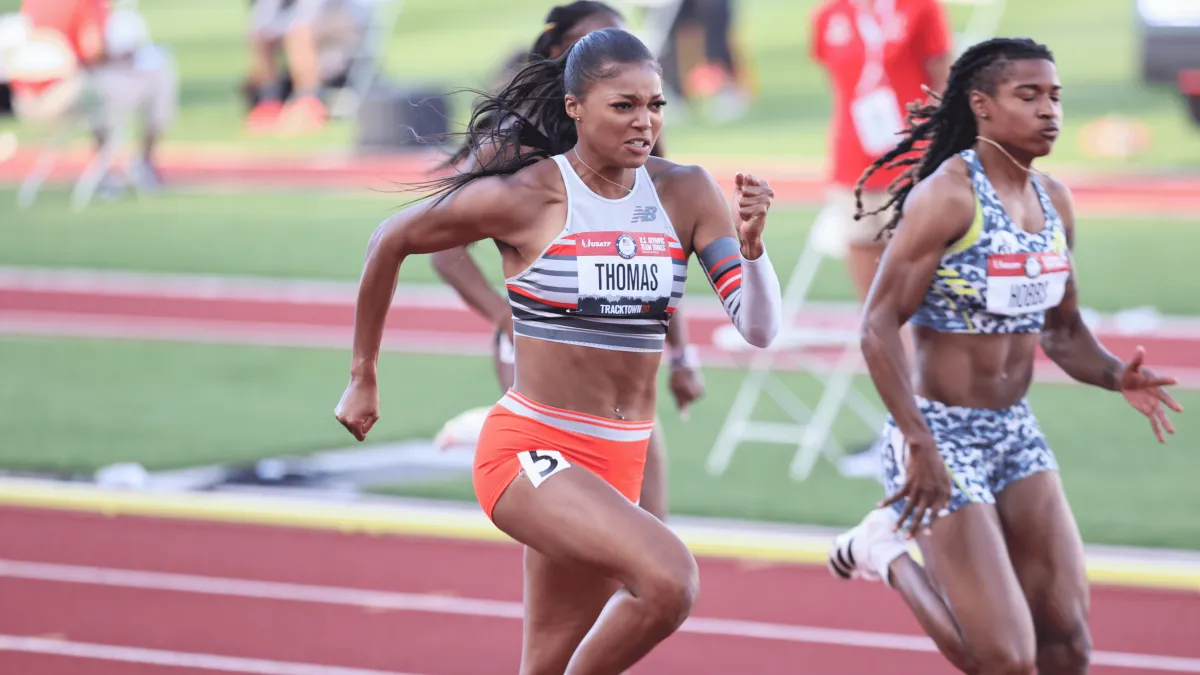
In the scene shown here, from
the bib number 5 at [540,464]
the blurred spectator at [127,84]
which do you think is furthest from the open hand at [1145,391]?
the blurred spectator at [127,84]

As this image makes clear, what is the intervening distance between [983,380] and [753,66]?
24249mm

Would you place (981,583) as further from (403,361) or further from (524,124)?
(403,361)

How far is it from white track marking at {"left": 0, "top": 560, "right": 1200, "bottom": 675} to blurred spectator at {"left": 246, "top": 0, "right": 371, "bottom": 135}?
17280 mm

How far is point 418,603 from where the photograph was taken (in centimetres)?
705

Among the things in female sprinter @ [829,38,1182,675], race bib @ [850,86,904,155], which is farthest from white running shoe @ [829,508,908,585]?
race bib @ [850,86,904,155]

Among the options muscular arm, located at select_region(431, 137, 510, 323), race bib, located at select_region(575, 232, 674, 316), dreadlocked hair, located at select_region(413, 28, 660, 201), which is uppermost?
dreadlocked hair, located at select_region(413, 28, 660, 201)

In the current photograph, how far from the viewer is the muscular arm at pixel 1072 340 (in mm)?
5469

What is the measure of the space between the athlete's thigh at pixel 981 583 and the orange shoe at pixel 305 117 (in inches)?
822

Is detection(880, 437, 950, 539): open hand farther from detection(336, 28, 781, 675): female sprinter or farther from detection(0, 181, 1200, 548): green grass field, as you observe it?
detection(0, 181, 1200, 548): green grass field

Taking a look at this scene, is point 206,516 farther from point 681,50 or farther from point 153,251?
point 681,50

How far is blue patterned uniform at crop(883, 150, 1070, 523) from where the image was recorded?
516cm

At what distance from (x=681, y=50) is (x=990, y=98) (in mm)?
20369

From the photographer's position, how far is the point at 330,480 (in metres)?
8.83

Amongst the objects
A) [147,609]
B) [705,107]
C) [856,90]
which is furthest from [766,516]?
[705,107]
